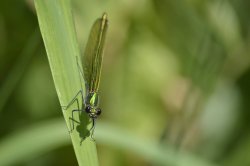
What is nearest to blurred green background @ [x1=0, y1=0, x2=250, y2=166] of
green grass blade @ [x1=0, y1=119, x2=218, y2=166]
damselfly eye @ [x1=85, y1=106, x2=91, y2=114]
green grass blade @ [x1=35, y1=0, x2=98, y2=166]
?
green grass blade @ [x1=0, y1=119, x2=218, y2=166]

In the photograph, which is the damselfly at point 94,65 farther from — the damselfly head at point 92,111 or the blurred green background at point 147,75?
the blurred green background at point 147,75

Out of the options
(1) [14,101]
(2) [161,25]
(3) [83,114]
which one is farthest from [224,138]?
(3) [83,114]

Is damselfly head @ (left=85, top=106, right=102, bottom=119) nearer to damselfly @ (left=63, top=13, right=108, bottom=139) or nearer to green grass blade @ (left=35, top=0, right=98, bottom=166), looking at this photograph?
damselfly @ (left=63, top=13, right=108, bottom=139)

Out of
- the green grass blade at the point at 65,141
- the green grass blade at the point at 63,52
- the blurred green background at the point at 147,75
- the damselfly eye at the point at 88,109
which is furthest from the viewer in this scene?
the blurred green background at the point at 147,75

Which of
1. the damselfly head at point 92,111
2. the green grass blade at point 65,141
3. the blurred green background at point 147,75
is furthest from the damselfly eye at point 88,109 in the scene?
the blurred green background at point 147,75

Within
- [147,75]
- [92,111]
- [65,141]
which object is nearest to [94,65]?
[92,111]

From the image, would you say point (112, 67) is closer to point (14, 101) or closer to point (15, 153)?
point (14, 101)
